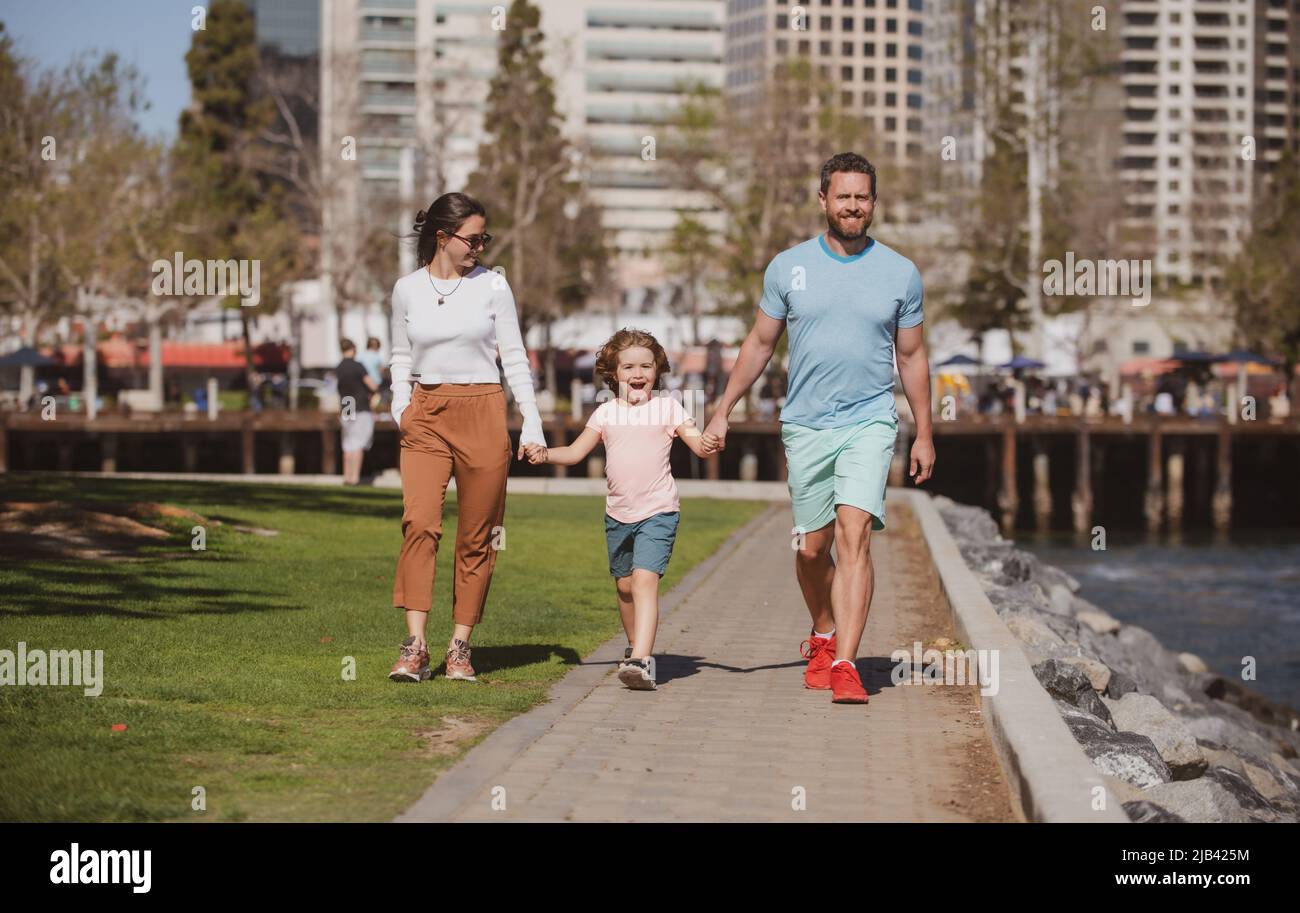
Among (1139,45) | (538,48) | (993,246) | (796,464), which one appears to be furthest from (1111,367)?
(796,464)

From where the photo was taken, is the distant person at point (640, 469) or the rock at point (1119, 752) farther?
the rock at point (1119, 752)

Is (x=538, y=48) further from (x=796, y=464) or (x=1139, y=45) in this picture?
(x=1139, y=45)

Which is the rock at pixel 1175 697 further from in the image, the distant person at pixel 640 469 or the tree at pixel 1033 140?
the tree at pixel 1033 140

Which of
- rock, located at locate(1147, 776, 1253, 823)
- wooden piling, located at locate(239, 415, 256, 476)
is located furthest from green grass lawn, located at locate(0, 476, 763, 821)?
wooden piling, located at locate(239, 415, 256, 476)

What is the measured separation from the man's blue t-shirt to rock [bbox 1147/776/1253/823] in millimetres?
2198

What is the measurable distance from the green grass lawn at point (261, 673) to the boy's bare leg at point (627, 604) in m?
0.45

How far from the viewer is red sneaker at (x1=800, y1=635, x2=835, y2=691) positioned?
345 inches

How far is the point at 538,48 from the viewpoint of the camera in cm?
7825

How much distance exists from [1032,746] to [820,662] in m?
2.35

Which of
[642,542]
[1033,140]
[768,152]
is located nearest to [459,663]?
[642,542]

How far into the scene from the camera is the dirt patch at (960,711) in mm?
6344

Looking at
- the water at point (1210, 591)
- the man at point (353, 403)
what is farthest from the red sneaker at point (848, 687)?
the man at point (353, 403)

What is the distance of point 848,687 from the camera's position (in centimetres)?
827

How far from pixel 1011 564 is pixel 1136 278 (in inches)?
2173
